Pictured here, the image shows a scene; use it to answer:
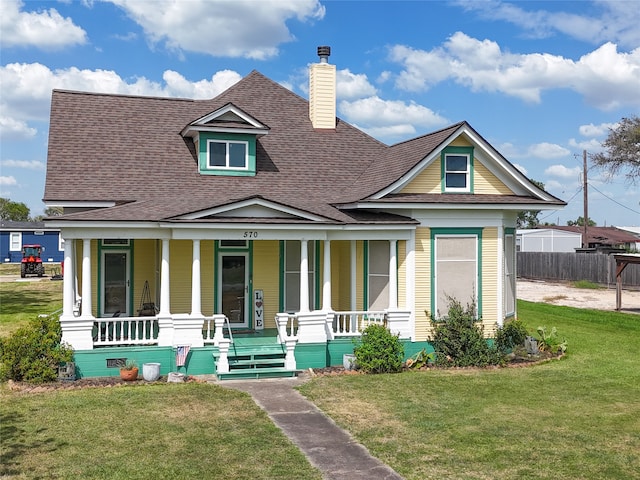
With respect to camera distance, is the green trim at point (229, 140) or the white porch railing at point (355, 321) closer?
the white porch railing at point (355, 321)

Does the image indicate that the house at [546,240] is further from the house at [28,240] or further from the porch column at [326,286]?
the porch column at [326,286]

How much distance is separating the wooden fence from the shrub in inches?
1104

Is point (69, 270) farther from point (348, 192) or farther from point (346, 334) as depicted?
point (348, 192)

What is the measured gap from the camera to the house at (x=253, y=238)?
15.5 metres

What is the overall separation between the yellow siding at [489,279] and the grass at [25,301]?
13.6 m

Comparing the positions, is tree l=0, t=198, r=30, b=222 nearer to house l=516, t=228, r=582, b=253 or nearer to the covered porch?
house l=516, t=228, r=582, b=253

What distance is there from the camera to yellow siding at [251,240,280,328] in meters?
18.1

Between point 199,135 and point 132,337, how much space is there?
5.86 meters

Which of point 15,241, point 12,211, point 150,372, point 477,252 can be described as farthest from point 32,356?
point 12,211

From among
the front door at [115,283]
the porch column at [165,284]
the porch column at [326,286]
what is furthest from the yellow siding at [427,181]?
the front door at [115,283]

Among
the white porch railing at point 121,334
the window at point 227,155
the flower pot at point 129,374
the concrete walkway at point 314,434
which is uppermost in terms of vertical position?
the window at point 227,155

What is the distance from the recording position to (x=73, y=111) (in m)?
19.8

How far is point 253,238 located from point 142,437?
21.6ft

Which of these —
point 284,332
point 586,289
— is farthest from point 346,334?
point 586,289
